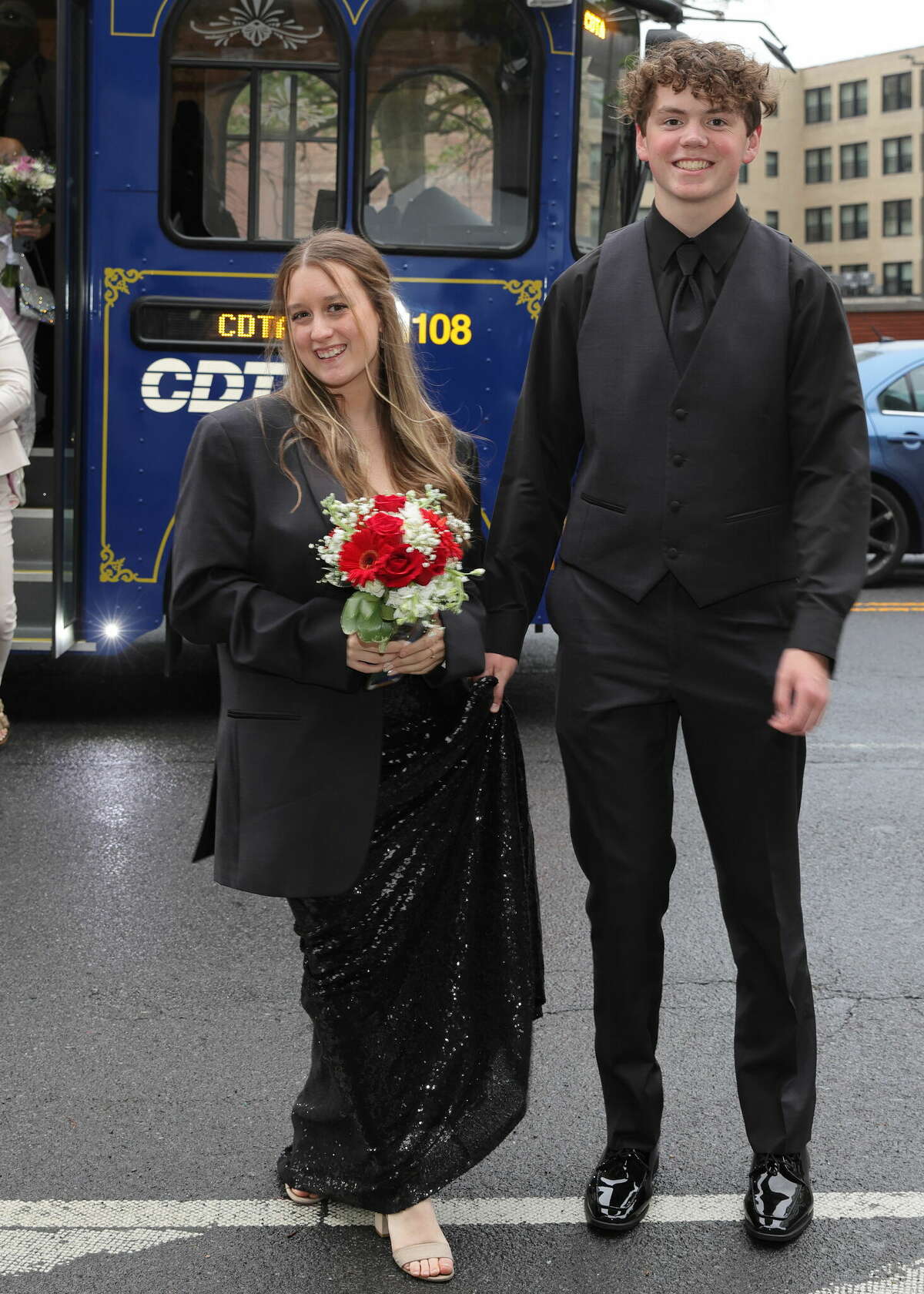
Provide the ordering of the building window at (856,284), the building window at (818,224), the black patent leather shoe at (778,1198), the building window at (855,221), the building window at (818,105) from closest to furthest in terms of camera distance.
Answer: the black patent leather shoe at (778,1198) → the building window at (856,284) → the building window at (855,221) → the building window at (818,105) → the building window at (818,224)

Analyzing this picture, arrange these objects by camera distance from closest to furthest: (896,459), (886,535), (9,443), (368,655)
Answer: (368,655), (9,443), (896,459), (886,535)

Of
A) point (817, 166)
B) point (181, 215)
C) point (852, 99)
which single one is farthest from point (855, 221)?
point (181, 215)

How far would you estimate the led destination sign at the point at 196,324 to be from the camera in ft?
22.1

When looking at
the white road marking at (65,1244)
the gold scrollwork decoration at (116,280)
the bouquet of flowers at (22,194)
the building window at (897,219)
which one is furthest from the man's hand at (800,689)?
the building window at (897,219)

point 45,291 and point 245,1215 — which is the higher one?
point 45,291

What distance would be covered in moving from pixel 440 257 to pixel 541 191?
1.73 feet

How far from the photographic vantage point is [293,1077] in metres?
3.67

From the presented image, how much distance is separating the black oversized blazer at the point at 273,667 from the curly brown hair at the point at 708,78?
0.87 meters

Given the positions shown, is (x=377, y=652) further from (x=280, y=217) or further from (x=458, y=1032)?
(x=280, y=217)

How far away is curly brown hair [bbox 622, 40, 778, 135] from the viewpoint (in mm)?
2764

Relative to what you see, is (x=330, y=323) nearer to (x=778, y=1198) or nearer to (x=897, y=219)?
(x=778, y=1198)

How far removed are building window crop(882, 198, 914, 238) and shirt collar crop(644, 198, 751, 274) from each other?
7063 cm

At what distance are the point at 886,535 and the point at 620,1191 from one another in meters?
9.40

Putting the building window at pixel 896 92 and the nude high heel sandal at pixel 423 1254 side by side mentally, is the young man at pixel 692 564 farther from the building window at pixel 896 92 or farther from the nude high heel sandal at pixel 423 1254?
the building window at pixel 896 92
